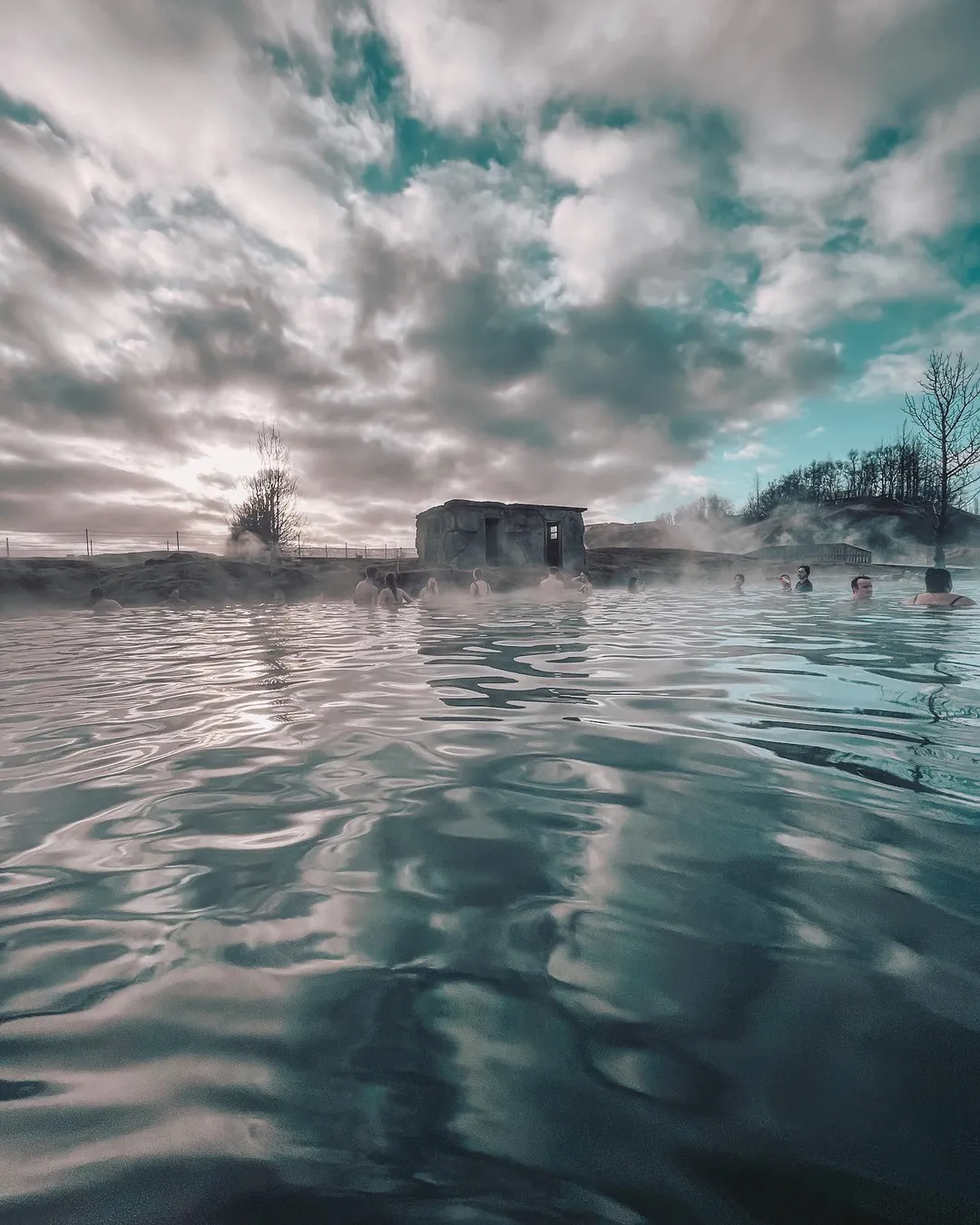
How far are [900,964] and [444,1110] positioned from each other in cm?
120

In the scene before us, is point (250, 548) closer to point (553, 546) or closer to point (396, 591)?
point (553, 546)

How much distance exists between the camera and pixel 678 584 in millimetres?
33000

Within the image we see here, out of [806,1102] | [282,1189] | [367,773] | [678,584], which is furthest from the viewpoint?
[678,584]

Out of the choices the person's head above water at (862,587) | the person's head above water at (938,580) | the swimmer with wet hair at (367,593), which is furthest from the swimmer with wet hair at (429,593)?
the person's head above water at (938,580)

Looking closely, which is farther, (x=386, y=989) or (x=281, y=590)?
(x=281, y=590)

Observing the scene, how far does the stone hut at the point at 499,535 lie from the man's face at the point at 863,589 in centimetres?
1554

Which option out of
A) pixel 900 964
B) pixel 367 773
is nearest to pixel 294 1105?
pixel 900 964

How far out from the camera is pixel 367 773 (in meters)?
2.98

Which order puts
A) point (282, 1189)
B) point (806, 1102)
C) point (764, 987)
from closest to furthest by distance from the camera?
point (282, 1189), point (806, 1102), point (764, 987)

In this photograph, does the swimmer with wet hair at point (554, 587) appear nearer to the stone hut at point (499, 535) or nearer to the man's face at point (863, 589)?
the stone hut at point (499, 535)

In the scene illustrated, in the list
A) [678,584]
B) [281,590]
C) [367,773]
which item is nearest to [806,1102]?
[367,773]

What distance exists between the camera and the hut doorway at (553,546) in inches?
1199

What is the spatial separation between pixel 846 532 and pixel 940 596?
73.6 meters

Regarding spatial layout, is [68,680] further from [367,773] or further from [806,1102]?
[806,1102]
